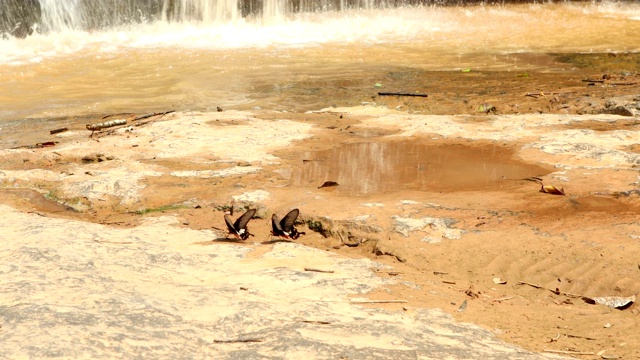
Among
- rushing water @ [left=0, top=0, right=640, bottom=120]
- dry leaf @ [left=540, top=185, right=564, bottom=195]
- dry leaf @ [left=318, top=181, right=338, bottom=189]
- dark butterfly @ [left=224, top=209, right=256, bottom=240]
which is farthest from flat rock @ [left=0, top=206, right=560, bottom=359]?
rushing water @ [left=0, top=0, right=640, bottom=120]

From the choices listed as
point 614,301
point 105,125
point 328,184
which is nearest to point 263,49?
point 105,125

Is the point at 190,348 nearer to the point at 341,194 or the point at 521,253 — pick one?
the point at 521,253

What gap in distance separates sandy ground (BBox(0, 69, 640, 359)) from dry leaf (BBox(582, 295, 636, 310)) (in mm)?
38

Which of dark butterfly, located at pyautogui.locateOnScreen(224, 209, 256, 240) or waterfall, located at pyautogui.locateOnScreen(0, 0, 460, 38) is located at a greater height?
waterfall, located at pyautogui.locateOnScreen(0, 0, 460, 38)

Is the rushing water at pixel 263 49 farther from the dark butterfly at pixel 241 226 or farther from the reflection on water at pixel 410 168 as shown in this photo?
the dark butterfly at pixel 241 226

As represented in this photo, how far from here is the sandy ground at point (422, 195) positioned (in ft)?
11.1

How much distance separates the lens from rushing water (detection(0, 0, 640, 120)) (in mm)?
9391

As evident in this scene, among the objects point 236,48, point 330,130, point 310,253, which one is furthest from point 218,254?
point 236,48

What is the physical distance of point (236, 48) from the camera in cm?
1273

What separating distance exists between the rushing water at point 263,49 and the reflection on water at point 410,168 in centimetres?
291

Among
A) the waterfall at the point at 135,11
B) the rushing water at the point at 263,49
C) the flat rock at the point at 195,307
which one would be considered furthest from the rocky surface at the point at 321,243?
the waterfall at the point at 135,11

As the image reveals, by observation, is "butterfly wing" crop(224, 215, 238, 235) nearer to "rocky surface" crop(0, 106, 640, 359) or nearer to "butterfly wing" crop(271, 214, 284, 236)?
"rocky surface" crop(0, 106, 640, 359)

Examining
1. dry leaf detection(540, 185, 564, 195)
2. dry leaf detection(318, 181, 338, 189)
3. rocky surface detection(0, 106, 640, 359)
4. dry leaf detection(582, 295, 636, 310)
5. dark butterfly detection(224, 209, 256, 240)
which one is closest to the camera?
rocky surface detection(0, 106, 640, 359)

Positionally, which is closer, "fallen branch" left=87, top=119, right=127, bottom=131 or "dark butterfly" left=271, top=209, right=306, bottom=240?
"dark butterfly" left=271, top=209, right=306, bottom=240
